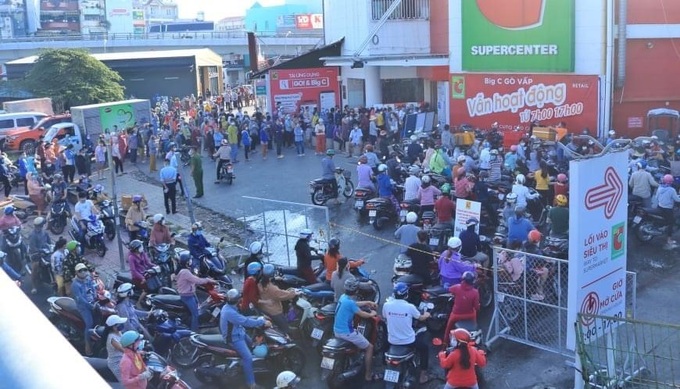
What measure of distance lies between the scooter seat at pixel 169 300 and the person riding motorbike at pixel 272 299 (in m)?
1.39

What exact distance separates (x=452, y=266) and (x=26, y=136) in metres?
25.8

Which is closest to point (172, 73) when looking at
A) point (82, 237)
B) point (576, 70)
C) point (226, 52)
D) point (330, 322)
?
point (226, 52)

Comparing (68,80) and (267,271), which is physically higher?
(68,80)

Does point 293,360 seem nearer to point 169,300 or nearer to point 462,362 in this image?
point 169,300

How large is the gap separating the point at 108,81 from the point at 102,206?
31.7m

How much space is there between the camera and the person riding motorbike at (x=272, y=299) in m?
10.3

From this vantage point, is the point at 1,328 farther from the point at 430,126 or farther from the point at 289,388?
the point at 430,126

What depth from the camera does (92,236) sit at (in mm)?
15422

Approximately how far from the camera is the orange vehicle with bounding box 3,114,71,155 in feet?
101

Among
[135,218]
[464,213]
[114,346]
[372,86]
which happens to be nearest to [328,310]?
[114,346]

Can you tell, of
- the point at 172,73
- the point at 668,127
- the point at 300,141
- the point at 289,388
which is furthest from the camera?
the point at 172,73

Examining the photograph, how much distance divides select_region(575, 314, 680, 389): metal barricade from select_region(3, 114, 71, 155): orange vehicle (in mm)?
26987

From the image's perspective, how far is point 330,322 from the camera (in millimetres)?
10133

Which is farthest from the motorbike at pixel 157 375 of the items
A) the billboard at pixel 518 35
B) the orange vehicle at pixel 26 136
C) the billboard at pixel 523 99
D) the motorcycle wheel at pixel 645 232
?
the orange vehicle at pixel 26 136
